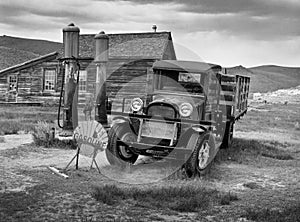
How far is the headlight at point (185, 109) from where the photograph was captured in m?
8.35

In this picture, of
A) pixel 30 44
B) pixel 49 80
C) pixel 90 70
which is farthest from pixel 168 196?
pixel 30 44

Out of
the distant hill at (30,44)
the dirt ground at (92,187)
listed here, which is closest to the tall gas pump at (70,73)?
the dirt ground at (92,187)

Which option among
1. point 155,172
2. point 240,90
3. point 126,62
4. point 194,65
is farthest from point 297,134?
point 126,62

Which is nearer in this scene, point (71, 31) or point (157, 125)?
point (157, 125)

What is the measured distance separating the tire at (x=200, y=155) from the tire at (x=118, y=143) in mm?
1476

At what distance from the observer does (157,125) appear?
8461 mm

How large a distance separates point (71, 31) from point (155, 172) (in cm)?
532

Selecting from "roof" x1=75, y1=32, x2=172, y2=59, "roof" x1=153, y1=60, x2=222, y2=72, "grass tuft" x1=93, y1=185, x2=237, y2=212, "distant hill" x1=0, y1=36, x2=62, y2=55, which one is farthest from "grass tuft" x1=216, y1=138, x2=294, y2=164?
"distant hill" x1=0, y1=36, x2=62, y2=55

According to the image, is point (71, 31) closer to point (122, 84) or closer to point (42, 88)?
point (122, 84)

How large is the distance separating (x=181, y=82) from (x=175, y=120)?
1.85 m

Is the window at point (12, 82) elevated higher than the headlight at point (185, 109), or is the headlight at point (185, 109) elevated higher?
the window at point (12, 82)

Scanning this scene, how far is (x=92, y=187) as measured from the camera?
717 cm

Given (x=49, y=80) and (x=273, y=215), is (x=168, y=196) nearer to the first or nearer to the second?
(x=273, y=215)

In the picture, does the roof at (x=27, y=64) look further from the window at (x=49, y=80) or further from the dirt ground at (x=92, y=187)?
the dirt ground at (x=92, y=187)
